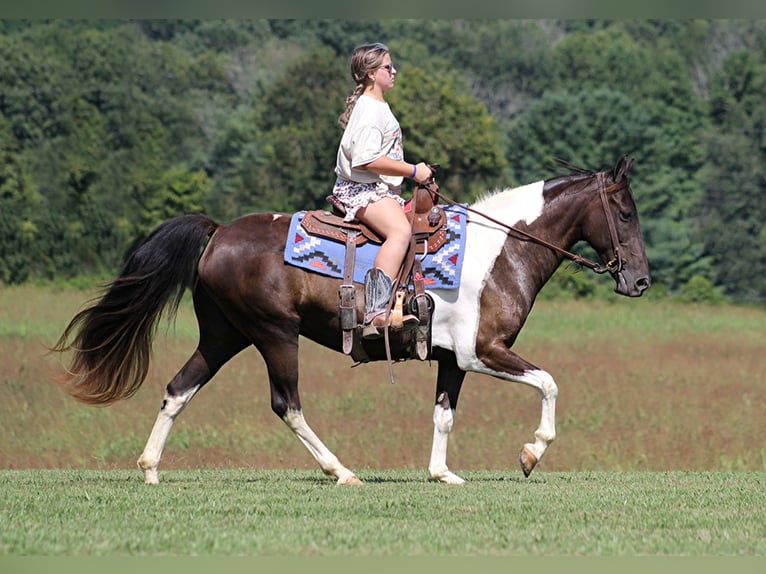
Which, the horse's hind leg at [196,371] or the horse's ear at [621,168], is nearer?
the horse's hind leg at [196,371]

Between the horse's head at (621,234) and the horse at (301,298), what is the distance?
0.01 meters

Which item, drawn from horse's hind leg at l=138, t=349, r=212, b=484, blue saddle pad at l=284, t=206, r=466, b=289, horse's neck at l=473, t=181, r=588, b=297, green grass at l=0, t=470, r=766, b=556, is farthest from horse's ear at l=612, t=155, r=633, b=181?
horse's hind leg at l=138, t=349, r=212, b=484

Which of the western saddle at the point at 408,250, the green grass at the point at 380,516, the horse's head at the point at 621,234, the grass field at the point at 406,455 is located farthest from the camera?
the horse's head at the point at 621,234

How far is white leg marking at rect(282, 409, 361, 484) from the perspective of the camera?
32.1 ft

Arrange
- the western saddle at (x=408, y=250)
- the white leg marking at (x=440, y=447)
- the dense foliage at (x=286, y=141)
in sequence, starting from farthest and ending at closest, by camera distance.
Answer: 1. the dense foliage at (x=286, y=141)
2. the white leg marking at (x=440, y=447)
3. the western saddle at (x=408, y=250)

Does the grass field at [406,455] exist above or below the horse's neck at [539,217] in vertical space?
below

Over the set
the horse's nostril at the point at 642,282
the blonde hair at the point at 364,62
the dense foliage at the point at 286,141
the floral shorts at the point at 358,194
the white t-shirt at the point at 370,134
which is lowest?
the dense foliage at the point at 286,141

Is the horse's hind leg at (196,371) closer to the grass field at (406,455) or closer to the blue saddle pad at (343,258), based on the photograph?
the grass field at (406,455)

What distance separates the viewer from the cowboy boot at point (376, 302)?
962 cm

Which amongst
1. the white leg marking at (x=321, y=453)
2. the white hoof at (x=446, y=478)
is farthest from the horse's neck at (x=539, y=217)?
the white leg marking at (x=321, y=453)

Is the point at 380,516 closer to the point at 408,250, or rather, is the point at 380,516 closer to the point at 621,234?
the point at 408,250

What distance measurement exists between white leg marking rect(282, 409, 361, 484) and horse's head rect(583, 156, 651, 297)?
242 cm

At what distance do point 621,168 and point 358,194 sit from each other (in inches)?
78.3

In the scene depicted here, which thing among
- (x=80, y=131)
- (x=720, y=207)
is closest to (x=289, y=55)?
(x=80, y=131)
